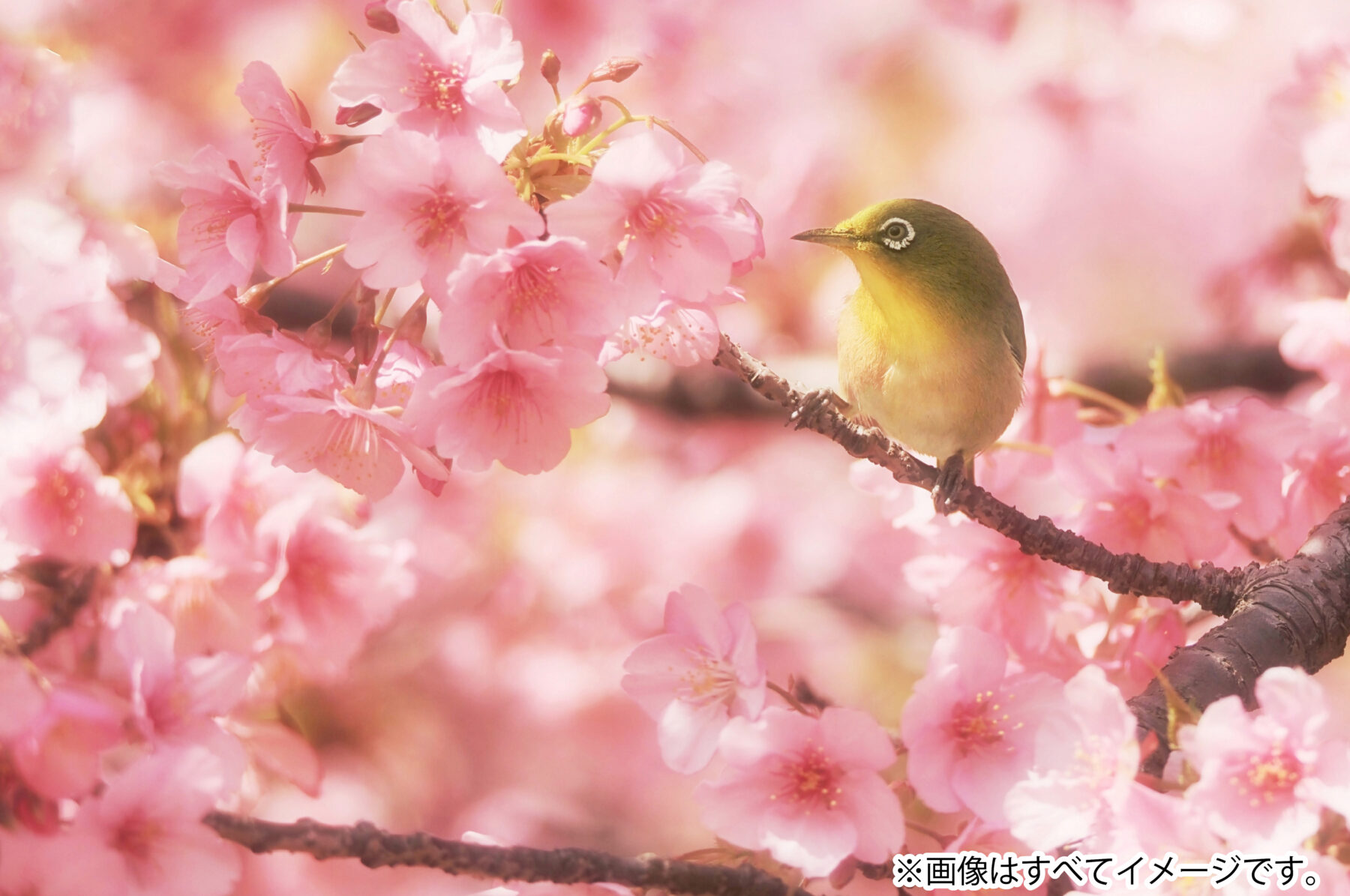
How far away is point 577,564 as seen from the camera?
3.24m

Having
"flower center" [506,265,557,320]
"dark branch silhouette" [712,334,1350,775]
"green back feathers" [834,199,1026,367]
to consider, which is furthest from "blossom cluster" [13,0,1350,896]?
"green back feathers" [834,199,1026,367]

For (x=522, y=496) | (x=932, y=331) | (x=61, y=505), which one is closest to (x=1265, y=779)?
(x=932, y=331)

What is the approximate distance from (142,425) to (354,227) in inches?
36.8

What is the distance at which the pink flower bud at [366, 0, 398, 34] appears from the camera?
1165 millimetres

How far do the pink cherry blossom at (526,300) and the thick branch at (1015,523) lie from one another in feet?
0.63

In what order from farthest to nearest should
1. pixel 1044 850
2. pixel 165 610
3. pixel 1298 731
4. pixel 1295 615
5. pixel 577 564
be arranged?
pixel 577 564 → pixel 165 610 → pixel 1295 615 → pixel 1044 850 → pixel 1298 731

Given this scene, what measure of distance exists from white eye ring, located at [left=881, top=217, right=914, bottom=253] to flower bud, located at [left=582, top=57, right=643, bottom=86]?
0.44m

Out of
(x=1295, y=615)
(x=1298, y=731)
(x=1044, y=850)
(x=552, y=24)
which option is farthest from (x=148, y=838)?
(x=552, y=24)

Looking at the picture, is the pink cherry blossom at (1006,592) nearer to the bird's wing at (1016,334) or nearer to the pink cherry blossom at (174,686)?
the bird's wing at (1016,334)

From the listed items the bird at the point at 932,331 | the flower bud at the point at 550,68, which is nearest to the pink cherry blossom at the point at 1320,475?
the bird at the point at 932,331

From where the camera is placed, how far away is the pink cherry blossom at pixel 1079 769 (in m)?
1.12

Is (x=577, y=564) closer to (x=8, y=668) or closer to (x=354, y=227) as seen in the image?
(x=8, y=668)

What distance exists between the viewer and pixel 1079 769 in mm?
1175

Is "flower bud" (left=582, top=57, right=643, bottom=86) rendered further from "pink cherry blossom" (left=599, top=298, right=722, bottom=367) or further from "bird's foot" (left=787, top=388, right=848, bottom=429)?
"bird's foot" (left=787, top=388, right=848, bottom=429)
